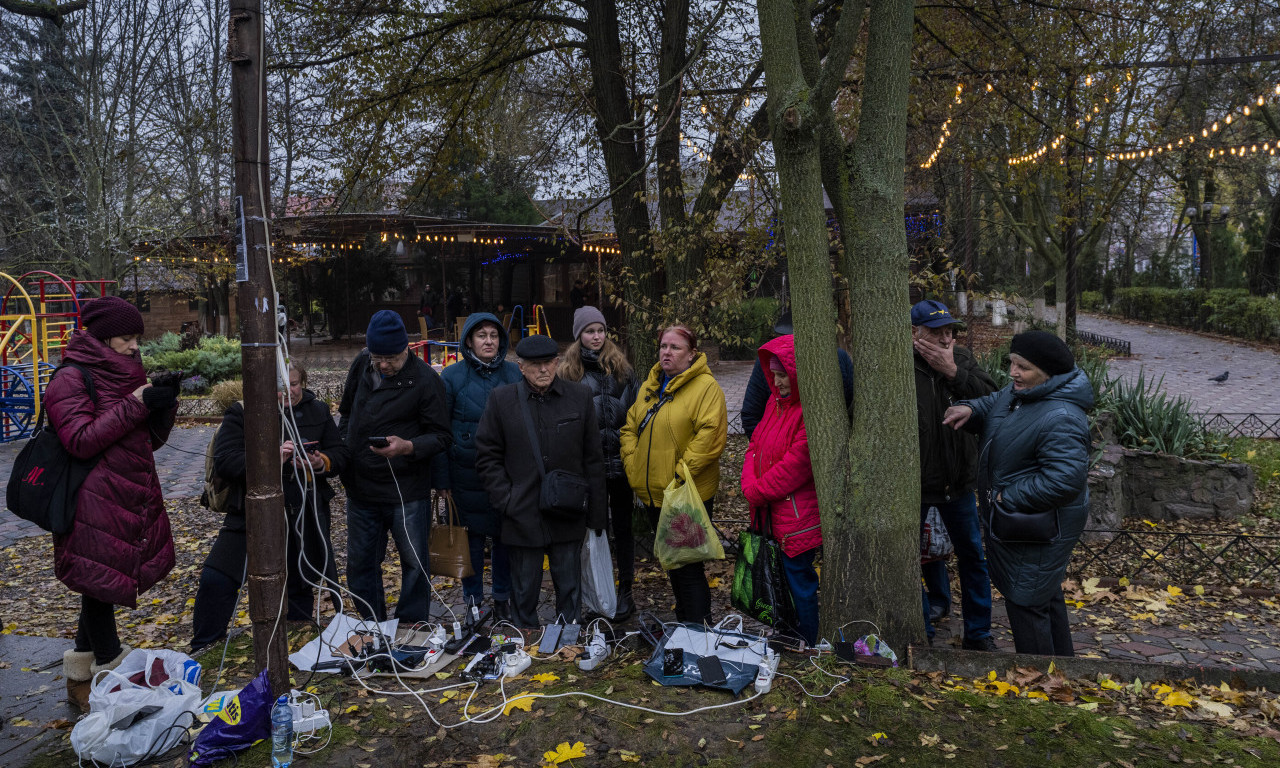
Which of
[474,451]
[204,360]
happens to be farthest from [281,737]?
[204,360]

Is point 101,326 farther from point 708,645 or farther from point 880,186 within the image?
point 880,186

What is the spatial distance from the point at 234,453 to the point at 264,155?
184 centimetres

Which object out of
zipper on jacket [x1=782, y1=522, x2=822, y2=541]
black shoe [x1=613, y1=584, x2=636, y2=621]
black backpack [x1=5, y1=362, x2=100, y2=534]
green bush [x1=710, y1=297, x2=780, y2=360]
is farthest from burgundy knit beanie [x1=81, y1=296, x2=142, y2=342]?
green bush [x1=710, y1=297, x2=780, y2=360]

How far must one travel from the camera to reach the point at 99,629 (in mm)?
3994

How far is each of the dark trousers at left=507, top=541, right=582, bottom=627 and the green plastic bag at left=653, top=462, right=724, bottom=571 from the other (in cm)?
45

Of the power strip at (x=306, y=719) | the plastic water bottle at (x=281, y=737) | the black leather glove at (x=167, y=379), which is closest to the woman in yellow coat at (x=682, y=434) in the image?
the power strip at (x=306, y=719)

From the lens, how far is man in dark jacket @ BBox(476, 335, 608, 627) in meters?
4.34

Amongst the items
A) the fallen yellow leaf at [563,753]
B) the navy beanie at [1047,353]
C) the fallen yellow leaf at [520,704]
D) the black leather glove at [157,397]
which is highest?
the navy beanie at [1047,353]

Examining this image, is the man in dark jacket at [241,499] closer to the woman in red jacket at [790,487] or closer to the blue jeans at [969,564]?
the woman in red jacket at [790,487]

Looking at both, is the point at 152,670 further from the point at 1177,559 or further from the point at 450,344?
the point at 450,344

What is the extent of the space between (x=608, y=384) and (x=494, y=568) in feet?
4.15

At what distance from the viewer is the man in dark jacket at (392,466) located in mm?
4664

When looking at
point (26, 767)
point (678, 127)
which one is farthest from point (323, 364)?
point (26, 767)

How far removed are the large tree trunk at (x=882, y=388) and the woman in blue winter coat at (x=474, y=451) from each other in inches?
76.5
